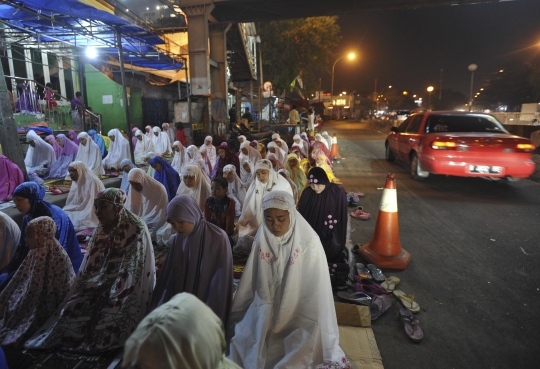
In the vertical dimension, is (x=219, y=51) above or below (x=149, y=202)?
above

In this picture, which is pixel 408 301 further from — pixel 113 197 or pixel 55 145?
pixel 55 145

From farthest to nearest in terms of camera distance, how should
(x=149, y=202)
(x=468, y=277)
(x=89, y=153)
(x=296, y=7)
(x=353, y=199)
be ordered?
1. (x=296, y=7)
2. (x=89, y=153)
3. (x=353, y=199)
4. (x=149, y=202)
5. (x=468, y=277)

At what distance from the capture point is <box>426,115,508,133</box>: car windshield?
8.13 meters

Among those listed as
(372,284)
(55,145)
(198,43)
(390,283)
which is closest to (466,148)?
(390,283)

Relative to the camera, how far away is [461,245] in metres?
4.68

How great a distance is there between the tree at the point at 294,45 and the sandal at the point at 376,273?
1036 inches

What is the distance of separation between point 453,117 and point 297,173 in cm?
482

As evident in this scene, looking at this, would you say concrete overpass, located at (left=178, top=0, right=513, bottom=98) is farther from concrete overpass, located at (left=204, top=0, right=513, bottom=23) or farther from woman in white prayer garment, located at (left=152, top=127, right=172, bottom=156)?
woman in white prayer garment, located at (left=152, top=127, right=172, bottom=156)

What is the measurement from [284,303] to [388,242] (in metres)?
2.22

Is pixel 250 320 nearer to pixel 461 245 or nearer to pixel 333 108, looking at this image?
pixel 461 245

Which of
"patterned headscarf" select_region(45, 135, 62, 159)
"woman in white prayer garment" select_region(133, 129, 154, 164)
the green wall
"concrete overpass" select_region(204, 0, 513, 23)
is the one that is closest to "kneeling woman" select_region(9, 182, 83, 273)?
"patterned headscarf" select_region(45, 135, 62, 159)

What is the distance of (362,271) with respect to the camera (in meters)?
3.89

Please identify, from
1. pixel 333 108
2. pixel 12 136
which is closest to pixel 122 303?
pixel 12 136

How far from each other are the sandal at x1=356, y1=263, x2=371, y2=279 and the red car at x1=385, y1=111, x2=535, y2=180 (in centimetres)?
453
